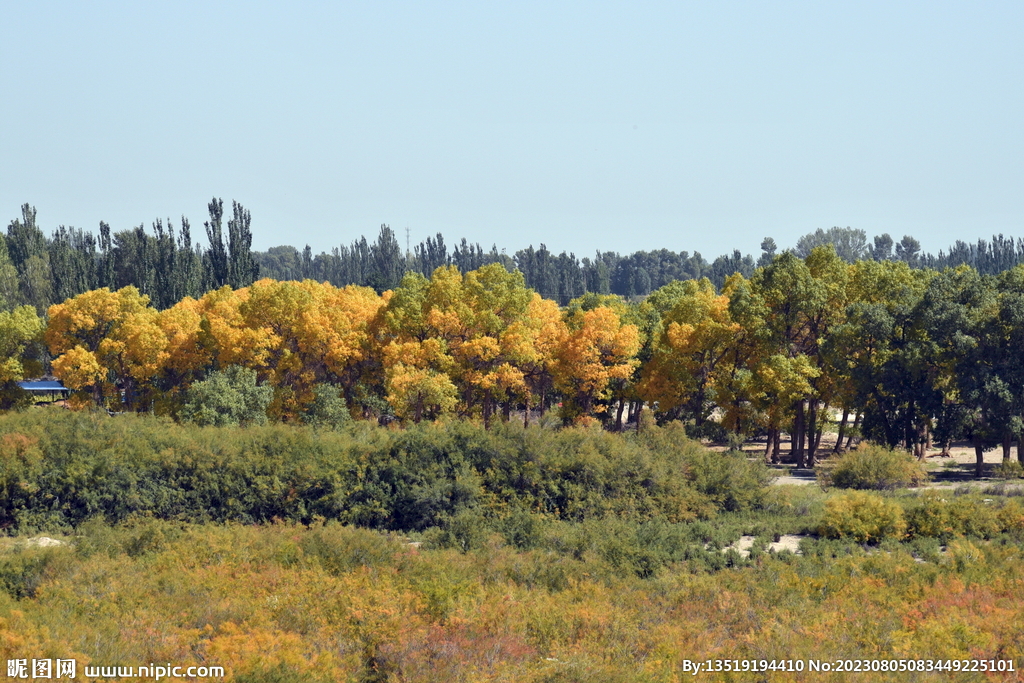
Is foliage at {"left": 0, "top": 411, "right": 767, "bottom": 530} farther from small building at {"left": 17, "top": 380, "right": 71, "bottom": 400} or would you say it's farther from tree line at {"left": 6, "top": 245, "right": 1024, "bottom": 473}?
small building at {"left": 17, "top": 380, "right": 71, "bottom": 400}

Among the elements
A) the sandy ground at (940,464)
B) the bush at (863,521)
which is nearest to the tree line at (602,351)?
the sandy ground at (940,464)

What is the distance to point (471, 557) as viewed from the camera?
2355 cm

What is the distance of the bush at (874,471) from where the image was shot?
110 feet

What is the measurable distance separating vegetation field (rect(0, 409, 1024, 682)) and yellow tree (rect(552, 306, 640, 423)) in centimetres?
877

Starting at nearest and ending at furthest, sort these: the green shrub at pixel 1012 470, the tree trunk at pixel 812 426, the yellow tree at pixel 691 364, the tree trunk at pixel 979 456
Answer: the green shrub at pixel 1012 470 → the tree trunk at pixel 979 456 → the tree trunk at pixel 812 426 → the yellow tree at pixel 691 364

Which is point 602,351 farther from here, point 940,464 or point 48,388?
point 48,388

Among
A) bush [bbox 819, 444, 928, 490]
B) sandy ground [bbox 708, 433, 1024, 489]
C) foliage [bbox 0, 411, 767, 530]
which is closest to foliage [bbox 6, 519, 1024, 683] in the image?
foliage [bbox 0, 411, 767, 530]

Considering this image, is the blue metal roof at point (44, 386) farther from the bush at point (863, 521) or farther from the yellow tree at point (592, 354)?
the bush at point (863, 521)

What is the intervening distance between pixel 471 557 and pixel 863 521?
1095 cm

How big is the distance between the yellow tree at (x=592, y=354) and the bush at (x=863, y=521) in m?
17.2

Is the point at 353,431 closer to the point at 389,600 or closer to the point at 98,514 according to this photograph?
the point at 98,514

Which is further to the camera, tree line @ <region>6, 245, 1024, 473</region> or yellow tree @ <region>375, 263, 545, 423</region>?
yellow tree @ <region>375, 263, 545, 423</region>

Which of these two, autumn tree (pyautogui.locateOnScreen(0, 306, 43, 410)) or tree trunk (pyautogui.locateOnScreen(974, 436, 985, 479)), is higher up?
autumn tree (pyautogui.locateOnScreen(0, 306, 43, 410))

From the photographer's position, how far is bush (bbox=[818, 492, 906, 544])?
84.8ft
